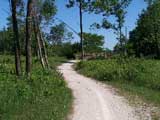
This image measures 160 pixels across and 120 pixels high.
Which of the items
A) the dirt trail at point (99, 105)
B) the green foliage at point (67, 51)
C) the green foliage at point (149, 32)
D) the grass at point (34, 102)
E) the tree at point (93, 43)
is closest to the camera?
the grass at point (34, 102)

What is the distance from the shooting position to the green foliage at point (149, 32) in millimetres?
73812

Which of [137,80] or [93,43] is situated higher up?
[93,43]

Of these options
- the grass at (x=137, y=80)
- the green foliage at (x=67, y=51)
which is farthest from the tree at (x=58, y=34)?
the grass at (x=137, y=80)

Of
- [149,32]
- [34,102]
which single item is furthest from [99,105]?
[149,32]

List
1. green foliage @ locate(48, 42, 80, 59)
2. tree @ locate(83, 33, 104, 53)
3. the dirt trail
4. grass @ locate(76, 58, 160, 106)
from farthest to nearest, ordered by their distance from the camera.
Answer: tree @ locate(83, 33, 104, 53), green foliage @ locate(48, 42, 80, 59), grass @ locate(76, 58, 160, 106), the dirt trail

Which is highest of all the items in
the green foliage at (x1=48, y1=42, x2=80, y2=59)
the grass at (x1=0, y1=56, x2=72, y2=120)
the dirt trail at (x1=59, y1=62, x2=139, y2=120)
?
the green foliage at (x1=48, y1=42, x2=80, y2=59)

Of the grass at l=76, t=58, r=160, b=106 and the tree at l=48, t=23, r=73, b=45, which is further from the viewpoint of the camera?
the tree at l=48, t=23, r=73, b=45

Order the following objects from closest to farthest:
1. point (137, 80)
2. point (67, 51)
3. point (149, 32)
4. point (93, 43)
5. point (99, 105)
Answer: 1. point (99, 105)
2. point (137, 80)
3. point (149, 32)
4. point (67, 51)
5. point (93, 43)

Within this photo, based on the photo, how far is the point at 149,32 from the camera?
253ft

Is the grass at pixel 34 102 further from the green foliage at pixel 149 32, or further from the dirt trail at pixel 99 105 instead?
the green foliage at pixel 149 32

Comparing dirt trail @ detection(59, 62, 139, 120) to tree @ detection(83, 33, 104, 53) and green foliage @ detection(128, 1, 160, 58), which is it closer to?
green foliage @ detection(128, 1, 160, 58)

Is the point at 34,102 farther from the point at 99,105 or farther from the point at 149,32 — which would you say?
the point at 149,32

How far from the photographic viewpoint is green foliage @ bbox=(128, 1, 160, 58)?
242ft

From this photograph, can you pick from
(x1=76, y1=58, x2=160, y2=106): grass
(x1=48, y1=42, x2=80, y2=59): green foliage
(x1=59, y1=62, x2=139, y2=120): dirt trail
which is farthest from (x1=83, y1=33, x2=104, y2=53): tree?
(x1=59, y1=62, x2=139, y2=120): dirt trail
